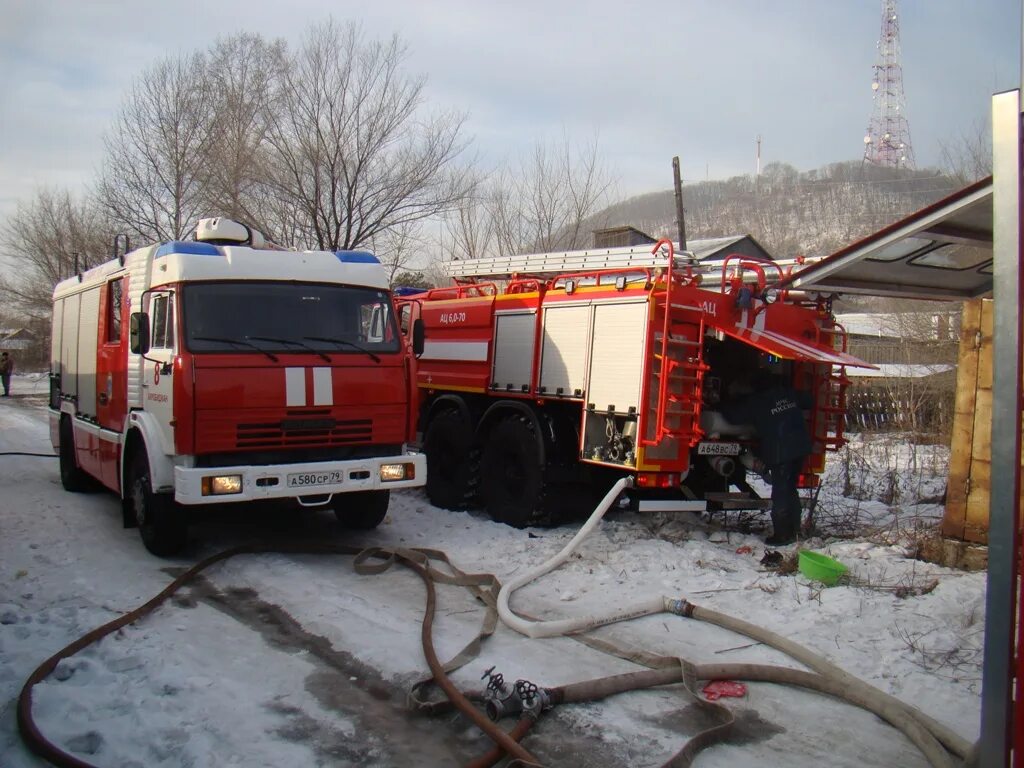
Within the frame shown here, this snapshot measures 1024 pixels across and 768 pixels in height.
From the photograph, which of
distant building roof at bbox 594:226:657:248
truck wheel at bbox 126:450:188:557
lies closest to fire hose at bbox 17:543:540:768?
truck wheel at bbox 126:450:188:557

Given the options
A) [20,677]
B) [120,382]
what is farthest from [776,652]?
[120,382]

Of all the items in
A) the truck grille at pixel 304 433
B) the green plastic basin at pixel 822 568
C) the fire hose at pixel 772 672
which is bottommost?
the fire hose at pixel 772 672

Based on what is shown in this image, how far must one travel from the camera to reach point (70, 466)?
34.9 feet

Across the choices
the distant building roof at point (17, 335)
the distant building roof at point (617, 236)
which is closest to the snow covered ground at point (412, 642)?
the distant building roof at point (617, 236)

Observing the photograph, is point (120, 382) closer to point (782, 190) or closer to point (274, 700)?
→ point (274, 700)

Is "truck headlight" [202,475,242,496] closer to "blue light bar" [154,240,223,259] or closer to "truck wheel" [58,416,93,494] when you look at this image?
"blue light bar" [154,240,223,259]

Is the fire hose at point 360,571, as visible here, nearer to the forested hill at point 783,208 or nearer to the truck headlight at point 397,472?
the truck headlight at point 397,472

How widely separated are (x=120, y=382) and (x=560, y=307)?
457 centimetres

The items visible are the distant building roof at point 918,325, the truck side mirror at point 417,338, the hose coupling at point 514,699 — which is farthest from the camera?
the distant building roof at point 918,325

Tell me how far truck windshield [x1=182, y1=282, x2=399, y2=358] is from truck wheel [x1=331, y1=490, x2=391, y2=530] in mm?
1559

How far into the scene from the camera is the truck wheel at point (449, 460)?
9961 millimetres

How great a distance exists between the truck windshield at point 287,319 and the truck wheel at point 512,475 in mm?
1964

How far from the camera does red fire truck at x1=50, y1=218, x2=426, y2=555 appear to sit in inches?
271

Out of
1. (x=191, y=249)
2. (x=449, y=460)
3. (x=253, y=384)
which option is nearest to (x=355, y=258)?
(x=191, y=249)
